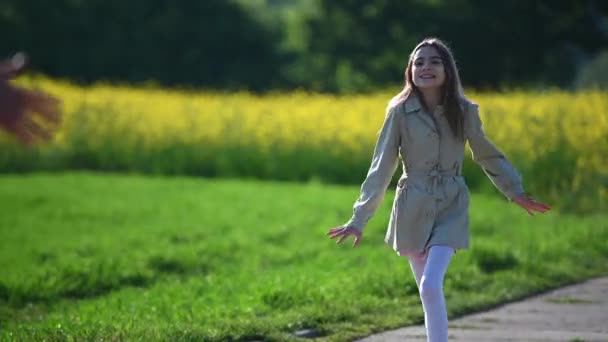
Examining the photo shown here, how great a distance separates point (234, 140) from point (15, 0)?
2386 cm

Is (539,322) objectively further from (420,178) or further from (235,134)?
(235,134)

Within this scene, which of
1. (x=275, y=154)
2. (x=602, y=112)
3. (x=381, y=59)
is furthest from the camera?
(x=381, y=59)

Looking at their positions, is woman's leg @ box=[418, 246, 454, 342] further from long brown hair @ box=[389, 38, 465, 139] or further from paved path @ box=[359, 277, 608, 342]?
paved path @ box=[359, 277, 608, 342]

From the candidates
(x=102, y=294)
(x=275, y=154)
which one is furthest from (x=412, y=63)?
(x=275, y=154)

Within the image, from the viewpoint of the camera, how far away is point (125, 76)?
45656 mm

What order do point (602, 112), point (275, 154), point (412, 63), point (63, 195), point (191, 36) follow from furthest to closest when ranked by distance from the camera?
point (191, 36) < point (275, 154) < point (63, 195) < point (602, 112) < point (412, 63)

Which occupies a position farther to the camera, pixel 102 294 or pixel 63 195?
pixel 63 195

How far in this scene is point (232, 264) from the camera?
12094 mm

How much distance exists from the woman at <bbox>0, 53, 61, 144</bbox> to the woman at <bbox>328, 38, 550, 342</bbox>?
309cm

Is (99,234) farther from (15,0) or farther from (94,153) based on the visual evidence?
(15,0)

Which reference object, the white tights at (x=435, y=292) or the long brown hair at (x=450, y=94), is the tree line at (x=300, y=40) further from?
the white tights at (x=435, y=292)

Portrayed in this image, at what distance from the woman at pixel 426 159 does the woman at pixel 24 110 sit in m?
3.09

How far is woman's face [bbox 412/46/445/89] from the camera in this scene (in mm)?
6117

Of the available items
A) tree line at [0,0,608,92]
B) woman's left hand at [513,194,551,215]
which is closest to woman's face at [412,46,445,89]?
woman's left hand at [513,194,551,215]
